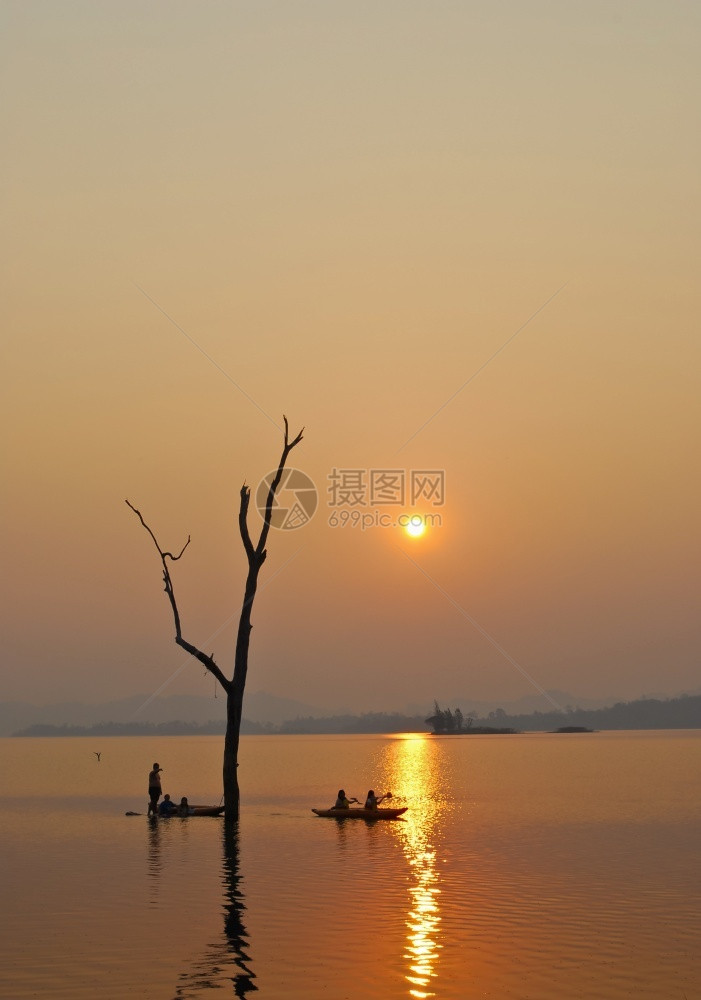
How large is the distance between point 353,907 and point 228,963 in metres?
7.09

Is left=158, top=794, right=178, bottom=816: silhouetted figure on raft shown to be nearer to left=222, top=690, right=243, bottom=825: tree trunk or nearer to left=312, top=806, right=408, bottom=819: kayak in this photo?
left=222, top=690, right=243, bottom=825: tree trunk

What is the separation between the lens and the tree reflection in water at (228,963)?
20188 millimetres

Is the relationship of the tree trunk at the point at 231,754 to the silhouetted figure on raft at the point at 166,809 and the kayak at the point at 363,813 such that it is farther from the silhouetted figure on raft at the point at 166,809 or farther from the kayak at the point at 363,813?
the kayak at the point at 363,813

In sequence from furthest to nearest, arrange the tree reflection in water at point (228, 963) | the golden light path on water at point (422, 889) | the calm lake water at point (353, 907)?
1. the golden light path on water at point (422, 889)
2. the calm lake water at point (353, 907)
3. the tree reflection in water at point (228, 963)

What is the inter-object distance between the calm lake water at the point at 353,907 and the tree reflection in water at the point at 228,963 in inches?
2.7

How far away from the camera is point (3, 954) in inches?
899

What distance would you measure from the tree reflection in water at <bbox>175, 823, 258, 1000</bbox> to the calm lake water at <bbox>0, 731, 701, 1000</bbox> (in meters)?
0.07

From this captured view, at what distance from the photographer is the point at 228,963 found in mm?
22016

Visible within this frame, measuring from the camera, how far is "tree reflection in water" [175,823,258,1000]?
20.2 metres

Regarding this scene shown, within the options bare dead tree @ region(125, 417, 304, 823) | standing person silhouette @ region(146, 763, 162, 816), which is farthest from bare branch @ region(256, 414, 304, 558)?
standing person silhouette @ region(146, 763, 162, 816)

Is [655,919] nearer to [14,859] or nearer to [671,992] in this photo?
[671,992]

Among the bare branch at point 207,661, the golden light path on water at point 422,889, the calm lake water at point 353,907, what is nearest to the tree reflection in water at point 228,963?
the calm lake water at point 353,907

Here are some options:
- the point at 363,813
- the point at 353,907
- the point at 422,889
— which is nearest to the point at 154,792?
Answer: the point at 363,813

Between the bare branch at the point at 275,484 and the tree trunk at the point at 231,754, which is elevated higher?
the bare branch at the point at 275,484
